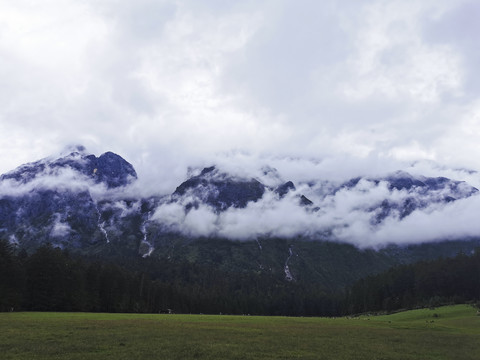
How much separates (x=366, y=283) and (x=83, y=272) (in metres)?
134

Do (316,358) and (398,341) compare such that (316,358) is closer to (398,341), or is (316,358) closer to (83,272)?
→ (398,341)

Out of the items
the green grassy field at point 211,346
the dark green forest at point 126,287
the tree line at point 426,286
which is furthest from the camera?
the tree line at point 426,286

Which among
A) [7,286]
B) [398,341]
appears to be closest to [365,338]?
[398,341]

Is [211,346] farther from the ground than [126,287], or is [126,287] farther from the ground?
[126,287]

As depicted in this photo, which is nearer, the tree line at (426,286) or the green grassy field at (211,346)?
the green grassy field at (211,346)

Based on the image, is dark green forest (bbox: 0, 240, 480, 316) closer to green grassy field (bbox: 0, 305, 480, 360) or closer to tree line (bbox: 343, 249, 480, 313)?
tree line (bbox: 343, 249, 480, 313)

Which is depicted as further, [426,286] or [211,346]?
[426,286]

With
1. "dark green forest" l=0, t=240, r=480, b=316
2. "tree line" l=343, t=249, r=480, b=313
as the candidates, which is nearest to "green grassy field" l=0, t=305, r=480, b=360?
"dark green forest" l=0, t=240, r=480, b=316

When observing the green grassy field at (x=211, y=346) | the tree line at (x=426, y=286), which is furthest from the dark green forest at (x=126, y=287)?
the green grassy field at (x=211, y=346)

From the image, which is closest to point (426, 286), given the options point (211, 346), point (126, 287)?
point (126, 287)

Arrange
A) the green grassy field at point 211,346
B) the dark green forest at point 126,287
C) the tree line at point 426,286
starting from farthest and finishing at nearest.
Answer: the tree line at point 426,286, the dark green forest at point 126,287, the green grassy field at point 211,346

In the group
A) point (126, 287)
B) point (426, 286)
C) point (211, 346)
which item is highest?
point (126, 287)

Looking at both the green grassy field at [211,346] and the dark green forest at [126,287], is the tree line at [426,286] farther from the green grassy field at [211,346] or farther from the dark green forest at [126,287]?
the green grassy field at [211,346]

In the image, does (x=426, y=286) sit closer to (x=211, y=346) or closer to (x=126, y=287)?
(x=126, y=287)
